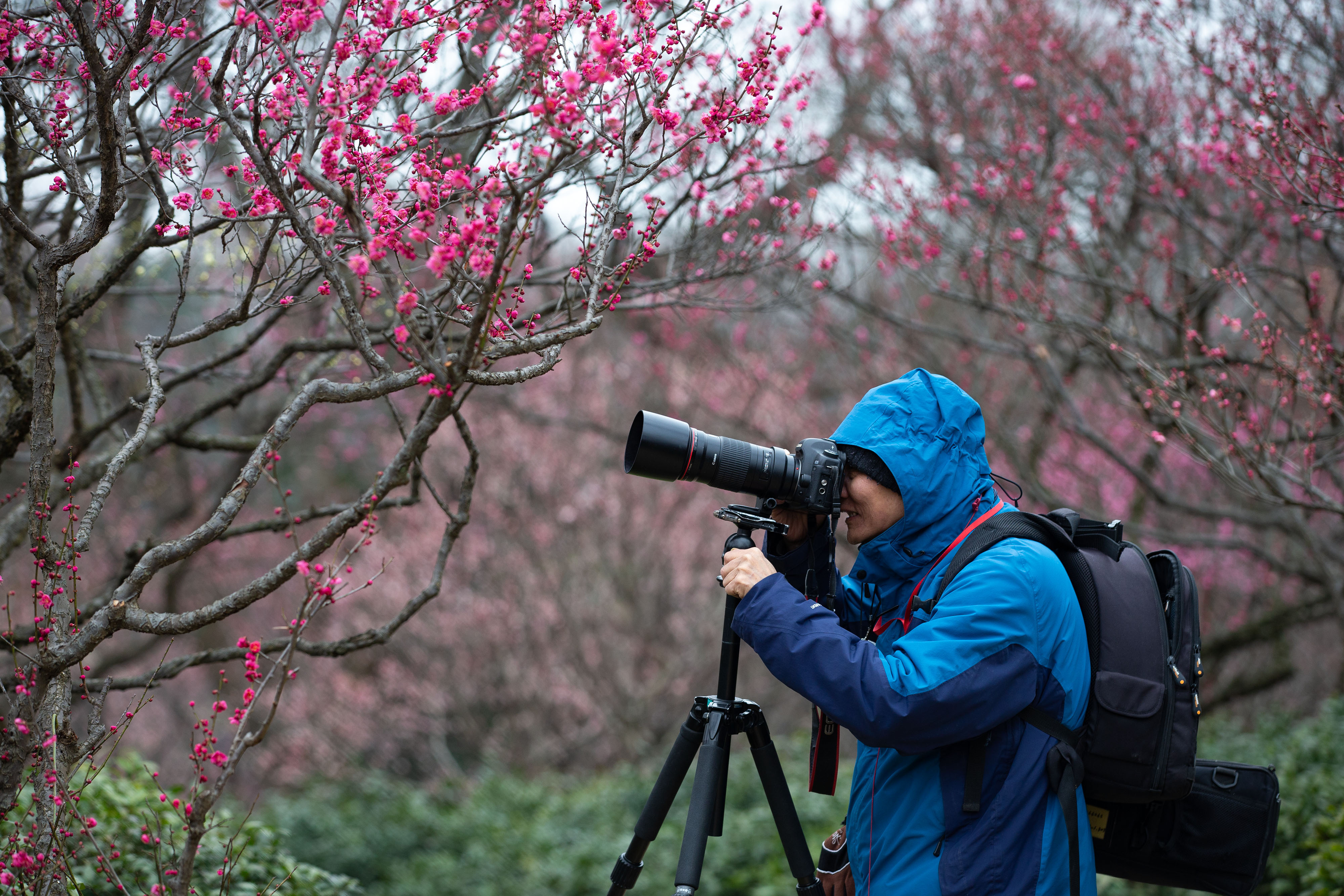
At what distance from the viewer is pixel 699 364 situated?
8.60 meters

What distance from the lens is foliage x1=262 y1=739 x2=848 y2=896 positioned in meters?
5.96

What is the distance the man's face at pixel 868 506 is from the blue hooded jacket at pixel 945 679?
3 cm

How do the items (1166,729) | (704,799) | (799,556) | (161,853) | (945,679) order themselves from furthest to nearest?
(161,853) → (799,556) → (704,799) → (1166,729) → (945,679)

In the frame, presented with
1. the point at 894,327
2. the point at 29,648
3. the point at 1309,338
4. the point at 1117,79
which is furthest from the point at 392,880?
the point at 1117,79

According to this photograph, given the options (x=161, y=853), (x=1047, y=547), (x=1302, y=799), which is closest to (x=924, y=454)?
(x=1047, y=547)

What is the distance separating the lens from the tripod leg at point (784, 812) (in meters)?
2.10

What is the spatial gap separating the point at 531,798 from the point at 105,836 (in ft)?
17.3

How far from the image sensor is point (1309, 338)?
309 cm

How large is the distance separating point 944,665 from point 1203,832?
2.61 feet

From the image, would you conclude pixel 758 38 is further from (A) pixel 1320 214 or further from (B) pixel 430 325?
(A) pixel 1320 214

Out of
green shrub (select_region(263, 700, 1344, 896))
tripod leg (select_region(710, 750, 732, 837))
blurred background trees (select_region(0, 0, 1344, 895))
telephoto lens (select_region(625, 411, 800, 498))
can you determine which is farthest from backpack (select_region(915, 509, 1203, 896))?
green shrub (select_region(263, 700, 1344, 896))

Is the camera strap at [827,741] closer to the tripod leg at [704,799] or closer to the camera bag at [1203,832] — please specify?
the tripod leg at [704,799]

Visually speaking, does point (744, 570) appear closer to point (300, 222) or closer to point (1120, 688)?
point (1120, 688)

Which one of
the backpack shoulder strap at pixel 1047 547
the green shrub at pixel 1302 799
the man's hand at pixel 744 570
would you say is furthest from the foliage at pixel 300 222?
the green shrub at pixel 1302 799
